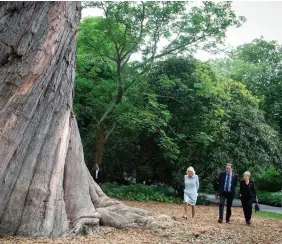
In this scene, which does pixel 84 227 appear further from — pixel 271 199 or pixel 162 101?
pixel 271 199

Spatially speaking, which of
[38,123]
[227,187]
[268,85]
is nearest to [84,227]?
[38,123]

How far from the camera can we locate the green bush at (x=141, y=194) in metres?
19.2

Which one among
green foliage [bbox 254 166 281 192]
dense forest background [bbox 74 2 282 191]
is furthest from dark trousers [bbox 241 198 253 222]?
green foliage [bbox 254 166 281 192]

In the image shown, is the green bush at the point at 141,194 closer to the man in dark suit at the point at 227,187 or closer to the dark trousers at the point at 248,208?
the man in dark suit at the point at 227,187

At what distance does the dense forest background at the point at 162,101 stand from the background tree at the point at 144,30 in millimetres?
45

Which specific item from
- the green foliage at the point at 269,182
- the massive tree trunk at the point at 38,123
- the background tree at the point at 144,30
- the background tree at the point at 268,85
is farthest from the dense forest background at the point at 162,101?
the massive tree trunk at the point at 38,123

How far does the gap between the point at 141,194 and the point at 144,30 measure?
26.1 feet

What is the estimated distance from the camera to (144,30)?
17.5m

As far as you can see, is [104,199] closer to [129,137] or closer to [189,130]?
[189,130]

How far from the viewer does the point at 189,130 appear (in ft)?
67.3

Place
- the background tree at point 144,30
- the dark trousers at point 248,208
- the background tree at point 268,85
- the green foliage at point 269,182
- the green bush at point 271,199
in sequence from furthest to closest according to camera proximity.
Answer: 1. the background tree at point 268,85
2. the green foliage at point 269,182
3. the green bush at point 271,199
4. the background tree at point 144,30
5. the dark trousers at point 248,208

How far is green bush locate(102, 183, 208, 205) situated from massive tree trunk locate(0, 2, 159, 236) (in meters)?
11.2

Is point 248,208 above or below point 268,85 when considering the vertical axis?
below

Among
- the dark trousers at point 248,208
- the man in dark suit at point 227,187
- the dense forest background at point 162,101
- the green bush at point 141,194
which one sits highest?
the dense forest background at point 162,101
